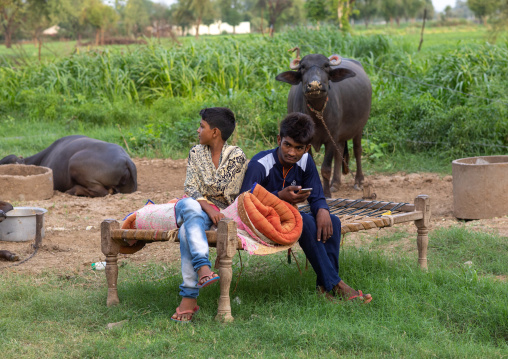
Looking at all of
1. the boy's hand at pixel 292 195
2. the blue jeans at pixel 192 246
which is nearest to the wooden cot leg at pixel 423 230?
the boy's hand at pixel 292 195

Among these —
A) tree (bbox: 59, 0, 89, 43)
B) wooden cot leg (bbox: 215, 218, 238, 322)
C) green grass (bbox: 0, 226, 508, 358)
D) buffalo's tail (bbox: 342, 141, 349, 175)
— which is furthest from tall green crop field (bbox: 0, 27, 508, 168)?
tree (bbox: 59, 0, 89, 43)

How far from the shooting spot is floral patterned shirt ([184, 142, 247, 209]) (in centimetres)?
403

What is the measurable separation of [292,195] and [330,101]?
127 inches

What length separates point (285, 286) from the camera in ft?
13.6

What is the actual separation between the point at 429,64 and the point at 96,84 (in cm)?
703

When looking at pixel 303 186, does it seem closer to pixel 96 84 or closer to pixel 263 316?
pixel 263 316

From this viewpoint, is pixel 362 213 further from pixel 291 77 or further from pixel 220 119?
pixel 291 77

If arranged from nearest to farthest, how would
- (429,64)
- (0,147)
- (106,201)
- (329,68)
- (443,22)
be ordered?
1. (329,68)
2. (106,201)
3. (0,147)
4. (429,64)
5. (443,22)

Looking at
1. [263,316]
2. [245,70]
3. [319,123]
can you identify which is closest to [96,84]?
[245,70]

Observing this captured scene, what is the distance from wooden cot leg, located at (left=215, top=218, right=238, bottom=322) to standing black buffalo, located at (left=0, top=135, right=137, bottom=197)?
4.23 meters

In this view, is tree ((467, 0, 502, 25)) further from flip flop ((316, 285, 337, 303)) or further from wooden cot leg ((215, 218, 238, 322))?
wooden cot leg ((215, 218, 238, 322))

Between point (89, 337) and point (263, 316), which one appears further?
point (263, 316)

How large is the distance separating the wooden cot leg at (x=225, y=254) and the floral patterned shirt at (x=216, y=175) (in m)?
0.52

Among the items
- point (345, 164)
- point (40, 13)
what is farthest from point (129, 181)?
point (40, 13)
